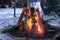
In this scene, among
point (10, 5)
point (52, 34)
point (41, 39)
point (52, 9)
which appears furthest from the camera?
point (10, 5)

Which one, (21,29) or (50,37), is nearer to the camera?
(50,37)

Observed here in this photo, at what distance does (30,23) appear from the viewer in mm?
7359

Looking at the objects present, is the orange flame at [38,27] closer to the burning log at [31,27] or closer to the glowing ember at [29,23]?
the burning log at [31,27]

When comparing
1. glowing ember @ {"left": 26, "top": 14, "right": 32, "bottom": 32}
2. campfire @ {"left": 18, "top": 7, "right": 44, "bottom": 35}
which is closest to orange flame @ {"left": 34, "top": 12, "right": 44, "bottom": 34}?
campfire @ {"left": 18, "top": 7, "right": 44, "bottom": 35}

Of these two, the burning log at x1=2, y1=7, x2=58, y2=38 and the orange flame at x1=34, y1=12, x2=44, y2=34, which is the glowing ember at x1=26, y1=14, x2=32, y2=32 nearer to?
the burning log at x1=2, y1=7, x2=58, y2=38

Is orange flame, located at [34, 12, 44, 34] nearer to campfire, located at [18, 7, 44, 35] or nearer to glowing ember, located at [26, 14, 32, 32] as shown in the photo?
campfire, located at [18, 7, 44, 35]

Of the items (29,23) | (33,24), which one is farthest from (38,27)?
(29,23)

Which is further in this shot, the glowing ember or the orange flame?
the glowing ember

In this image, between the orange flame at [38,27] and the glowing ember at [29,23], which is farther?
the glowing ember at [29,23]

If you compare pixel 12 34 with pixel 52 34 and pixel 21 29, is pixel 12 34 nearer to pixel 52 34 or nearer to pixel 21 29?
pixel 21 29

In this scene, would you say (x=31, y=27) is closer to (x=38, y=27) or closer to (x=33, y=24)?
(x=33, y=24)

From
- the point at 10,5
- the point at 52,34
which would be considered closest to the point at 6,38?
the point at 52,34

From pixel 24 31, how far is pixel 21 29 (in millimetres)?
212

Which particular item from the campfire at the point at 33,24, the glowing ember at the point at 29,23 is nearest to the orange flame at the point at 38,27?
the campfire at the point at 33,24
